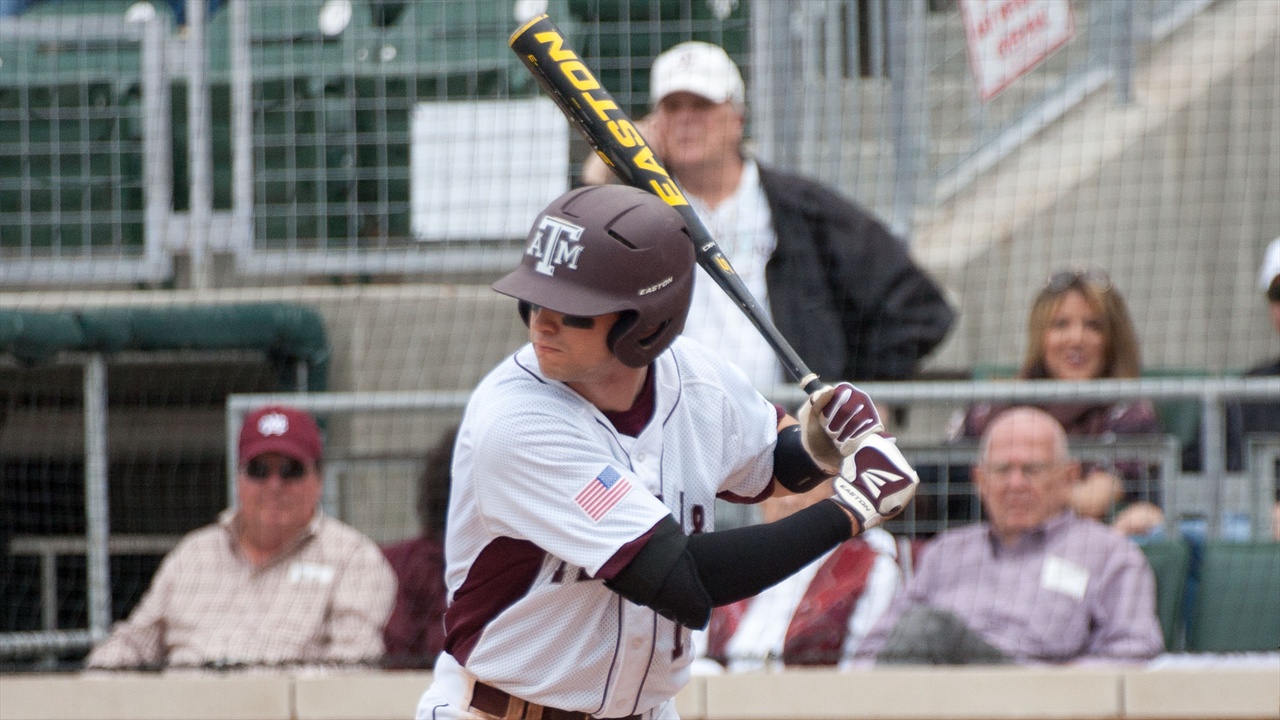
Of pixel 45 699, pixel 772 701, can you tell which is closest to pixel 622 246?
→ pixel 772 701

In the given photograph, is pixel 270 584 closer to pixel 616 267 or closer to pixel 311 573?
pixel 311 573

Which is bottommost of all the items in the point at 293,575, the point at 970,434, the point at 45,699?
the point at 45,699

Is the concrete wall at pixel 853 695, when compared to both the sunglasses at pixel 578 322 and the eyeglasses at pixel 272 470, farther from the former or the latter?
the sunglasses at pixel 578 322

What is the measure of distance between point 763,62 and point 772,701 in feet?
6.48

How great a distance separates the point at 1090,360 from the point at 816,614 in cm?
101

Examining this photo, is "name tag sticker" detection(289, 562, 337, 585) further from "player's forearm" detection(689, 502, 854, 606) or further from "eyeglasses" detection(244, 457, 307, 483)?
"player's forearm" detection(689, 502, 854, 606)

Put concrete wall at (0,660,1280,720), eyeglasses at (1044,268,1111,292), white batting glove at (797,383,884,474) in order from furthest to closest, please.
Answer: eyeglasses at (1044,268,1111,292)
concrete wall at (0,660,1280,720)
white batting glove at (797,383,884,474)

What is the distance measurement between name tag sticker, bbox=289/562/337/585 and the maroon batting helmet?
6.66ft

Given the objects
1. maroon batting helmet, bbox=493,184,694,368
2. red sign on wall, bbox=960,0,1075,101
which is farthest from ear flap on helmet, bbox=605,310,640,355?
red sign on wall, bbox=960,0,1075,101

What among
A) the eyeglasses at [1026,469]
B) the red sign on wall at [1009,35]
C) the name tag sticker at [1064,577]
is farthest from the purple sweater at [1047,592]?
the red sign on wall at [1009,35]

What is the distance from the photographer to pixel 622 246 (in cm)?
211

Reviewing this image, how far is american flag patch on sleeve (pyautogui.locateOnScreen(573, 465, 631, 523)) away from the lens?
2109 millimetres

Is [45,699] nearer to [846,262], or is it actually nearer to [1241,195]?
[846,262]

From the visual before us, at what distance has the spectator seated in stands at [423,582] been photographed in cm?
390
